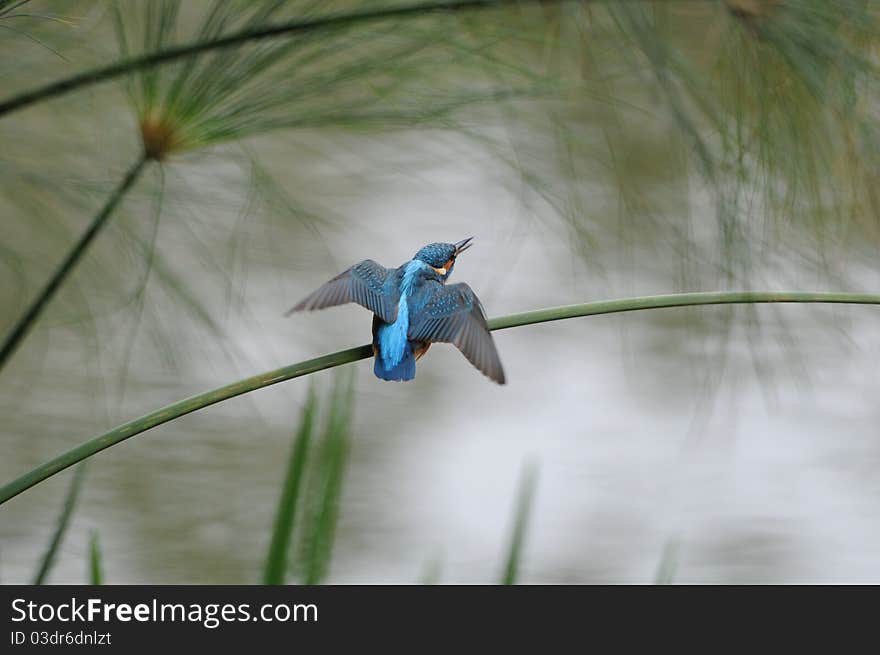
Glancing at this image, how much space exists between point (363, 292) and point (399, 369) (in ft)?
0.23

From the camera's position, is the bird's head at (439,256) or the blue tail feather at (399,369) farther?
the bird's head at (439,256)

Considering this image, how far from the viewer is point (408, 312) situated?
0.83 meters

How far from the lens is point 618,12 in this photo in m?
0.74

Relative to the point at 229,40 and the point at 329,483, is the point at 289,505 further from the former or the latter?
the point at 229,40

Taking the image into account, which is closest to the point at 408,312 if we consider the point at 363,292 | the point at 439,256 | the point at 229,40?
the point at 363,292

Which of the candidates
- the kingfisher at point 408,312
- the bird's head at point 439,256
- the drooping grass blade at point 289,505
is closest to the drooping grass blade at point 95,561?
the drooping grass blade at point 289,505

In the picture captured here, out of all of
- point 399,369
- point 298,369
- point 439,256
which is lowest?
point 298,369

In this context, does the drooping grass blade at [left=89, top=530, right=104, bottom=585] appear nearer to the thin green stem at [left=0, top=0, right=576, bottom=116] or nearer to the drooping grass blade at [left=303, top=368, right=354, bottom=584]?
the drooping grass blade at [left=303, top=368, right=354, bottom=584]

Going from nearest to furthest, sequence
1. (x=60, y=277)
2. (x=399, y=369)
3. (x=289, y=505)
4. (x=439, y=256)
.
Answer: (x=60, y=277)
(x=289, y=505)
(x=399, y=369)
(x=439, y=256)

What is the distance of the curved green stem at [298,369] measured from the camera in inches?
20.5

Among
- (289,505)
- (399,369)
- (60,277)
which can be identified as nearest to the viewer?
(60,277)

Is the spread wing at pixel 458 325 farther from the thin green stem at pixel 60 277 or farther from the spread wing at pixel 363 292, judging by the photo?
the thin green stem at pixel 60 277

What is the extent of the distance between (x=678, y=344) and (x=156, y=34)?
151cm
